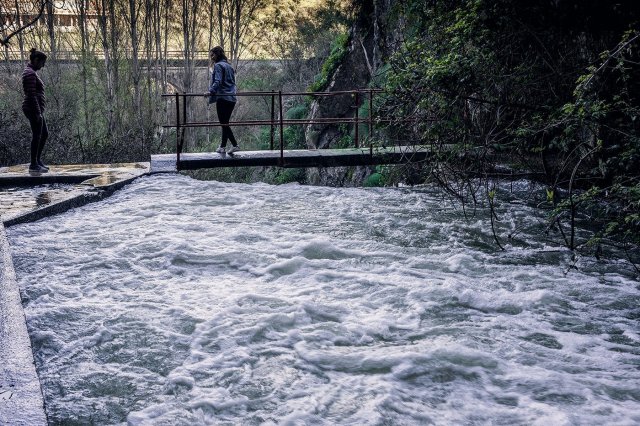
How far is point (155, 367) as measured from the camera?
4754 mm

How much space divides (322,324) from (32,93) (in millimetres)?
7776

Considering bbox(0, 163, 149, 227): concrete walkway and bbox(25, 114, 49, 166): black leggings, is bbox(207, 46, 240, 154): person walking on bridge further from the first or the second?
bbox(25, 114, 49, 166): black leggings

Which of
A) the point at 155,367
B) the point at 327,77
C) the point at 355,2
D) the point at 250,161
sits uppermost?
the point at 355,2

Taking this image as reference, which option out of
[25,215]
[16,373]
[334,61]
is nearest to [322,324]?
[16,373]

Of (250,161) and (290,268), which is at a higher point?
(250,161)

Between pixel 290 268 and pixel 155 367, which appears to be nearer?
pixel 155 367

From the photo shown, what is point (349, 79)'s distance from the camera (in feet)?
80.7

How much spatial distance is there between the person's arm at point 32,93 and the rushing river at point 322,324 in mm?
2750

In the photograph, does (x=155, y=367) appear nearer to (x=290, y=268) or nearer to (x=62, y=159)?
(x=290, y=268)

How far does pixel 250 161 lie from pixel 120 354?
8.16 meters

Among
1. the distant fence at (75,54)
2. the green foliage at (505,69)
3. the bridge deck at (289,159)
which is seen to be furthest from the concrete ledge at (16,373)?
the distant fence at (75,54)

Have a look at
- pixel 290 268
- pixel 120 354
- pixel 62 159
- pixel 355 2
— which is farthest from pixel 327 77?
pixel 120 354

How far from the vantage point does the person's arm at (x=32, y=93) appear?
35.8 feet

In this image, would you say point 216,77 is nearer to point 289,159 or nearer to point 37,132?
point 289,159
